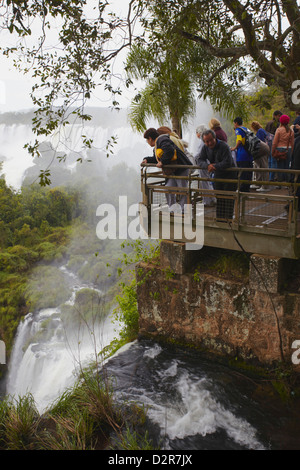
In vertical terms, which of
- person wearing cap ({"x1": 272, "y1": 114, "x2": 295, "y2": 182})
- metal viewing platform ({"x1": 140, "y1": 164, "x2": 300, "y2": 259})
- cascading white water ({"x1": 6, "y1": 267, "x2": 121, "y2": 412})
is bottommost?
cascading white water ({"x1": 6, "y1": 267, "x2": 121, "y2": 412})

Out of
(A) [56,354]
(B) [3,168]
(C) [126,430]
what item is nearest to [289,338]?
(C) [126,430]

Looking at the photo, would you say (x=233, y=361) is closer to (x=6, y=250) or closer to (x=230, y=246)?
(x=230, y=246)

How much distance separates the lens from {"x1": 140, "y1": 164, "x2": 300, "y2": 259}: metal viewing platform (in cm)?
573

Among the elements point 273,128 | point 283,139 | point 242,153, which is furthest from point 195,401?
point 273,128

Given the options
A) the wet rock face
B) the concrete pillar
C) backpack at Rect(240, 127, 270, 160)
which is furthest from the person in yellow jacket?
the concrete pillar

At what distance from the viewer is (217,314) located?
6754 millimetres

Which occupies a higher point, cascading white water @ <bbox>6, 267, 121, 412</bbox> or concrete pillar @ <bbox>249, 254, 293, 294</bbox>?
concrete pillar @ <bbox>249, 254, 293, 294</bbox>

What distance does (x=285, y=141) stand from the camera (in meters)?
7.57

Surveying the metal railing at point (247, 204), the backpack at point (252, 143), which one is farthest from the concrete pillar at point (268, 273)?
the backpack at point (252, 143)

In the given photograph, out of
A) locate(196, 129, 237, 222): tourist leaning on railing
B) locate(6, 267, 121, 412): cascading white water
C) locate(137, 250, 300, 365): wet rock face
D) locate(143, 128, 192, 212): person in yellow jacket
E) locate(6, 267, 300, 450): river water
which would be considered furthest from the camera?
locate(6, 267, 121, 412): cascading white water

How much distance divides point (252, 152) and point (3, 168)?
4059cm

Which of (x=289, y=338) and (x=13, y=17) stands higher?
(x=13, y=17)

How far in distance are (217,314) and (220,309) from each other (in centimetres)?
12

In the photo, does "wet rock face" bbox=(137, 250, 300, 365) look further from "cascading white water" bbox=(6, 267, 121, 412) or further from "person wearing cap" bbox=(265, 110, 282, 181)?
"cascading white water" bbox=(6, 267, 121, 412)
